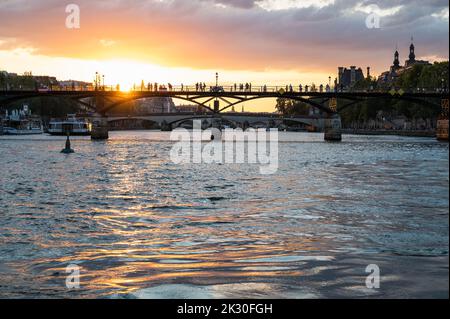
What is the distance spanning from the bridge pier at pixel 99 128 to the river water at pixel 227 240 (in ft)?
259

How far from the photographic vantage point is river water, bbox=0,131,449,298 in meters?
9.48

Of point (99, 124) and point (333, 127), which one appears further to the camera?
point (99, 124)

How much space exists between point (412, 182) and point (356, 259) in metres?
17.4

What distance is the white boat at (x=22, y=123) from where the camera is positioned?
146625 mm

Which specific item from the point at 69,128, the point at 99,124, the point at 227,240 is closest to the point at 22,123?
the point at 69,128

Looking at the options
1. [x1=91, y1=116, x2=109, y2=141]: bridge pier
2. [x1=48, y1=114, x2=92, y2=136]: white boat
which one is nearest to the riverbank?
[x1=91, y1=116, x2=109, y2=141]: bridge pier

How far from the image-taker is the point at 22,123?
158125 millimetres

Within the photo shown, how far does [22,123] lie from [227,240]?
153 m

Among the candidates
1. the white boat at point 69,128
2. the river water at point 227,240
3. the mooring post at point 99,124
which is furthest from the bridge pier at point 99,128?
the river water at point 227,240

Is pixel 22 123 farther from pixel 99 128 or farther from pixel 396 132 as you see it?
pixel 396 132

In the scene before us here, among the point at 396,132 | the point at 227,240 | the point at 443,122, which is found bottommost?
the point at 227,240

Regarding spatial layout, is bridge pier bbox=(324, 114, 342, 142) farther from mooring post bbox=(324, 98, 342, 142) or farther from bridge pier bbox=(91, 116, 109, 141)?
bridge pier bbox=(91, 116, 109, 141)

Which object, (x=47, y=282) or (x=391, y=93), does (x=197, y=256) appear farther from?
(x=391, y=93)

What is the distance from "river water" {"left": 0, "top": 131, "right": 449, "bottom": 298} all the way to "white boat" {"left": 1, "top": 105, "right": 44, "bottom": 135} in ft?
407
